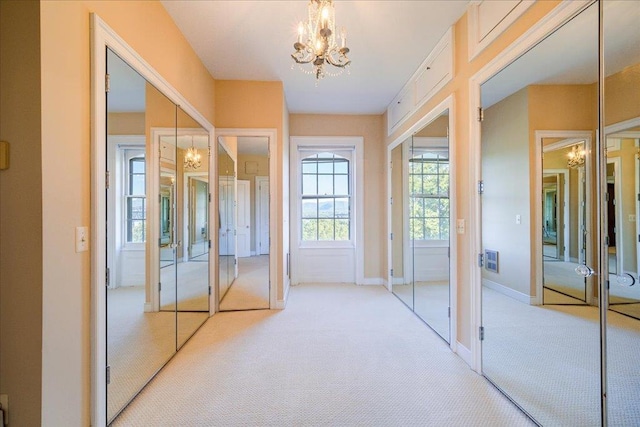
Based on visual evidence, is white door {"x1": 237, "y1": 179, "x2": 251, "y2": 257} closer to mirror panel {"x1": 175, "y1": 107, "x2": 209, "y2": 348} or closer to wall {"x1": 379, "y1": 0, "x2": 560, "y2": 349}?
mirror panel {"x1": 175, "y1": 107, "x2": 209, "y2": 348}

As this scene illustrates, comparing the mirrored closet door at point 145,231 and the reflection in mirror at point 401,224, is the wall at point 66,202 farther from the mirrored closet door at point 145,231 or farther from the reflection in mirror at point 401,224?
the reflection in mirror at point 401,224

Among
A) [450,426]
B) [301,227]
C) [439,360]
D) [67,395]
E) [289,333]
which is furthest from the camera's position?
[301,227]

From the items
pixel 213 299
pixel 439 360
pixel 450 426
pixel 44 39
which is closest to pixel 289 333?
pixel 213 299

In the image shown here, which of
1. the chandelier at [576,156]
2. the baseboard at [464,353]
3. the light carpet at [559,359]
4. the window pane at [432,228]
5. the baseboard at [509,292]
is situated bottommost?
the baseboard at [464,353]

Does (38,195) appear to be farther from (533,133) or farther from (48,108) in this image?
(533,133)

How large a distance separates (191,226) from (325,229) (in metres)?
2.58

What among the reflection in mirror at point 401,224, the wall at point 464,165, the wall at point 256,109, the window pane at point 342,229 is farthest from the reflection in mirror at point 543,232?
the window pane at point 342,229

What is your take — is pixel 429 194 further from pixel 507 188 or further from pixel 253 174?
pixel 253 174

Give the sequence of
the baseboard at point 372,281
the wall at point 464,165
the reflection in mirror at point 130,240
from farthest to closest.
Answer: the baseboard at point 372,281, the wall at point 464,165, the reflection in mirror at point 130,240

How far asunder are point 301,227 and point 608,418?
4073 mm

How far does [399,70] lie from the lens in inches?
130

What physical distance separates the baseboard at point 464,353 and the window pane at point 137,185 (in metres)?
2.94

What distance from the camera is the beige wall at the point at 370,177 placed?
479 cm

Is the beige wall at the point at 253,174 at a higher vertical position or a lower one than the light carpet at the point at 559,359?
higher
